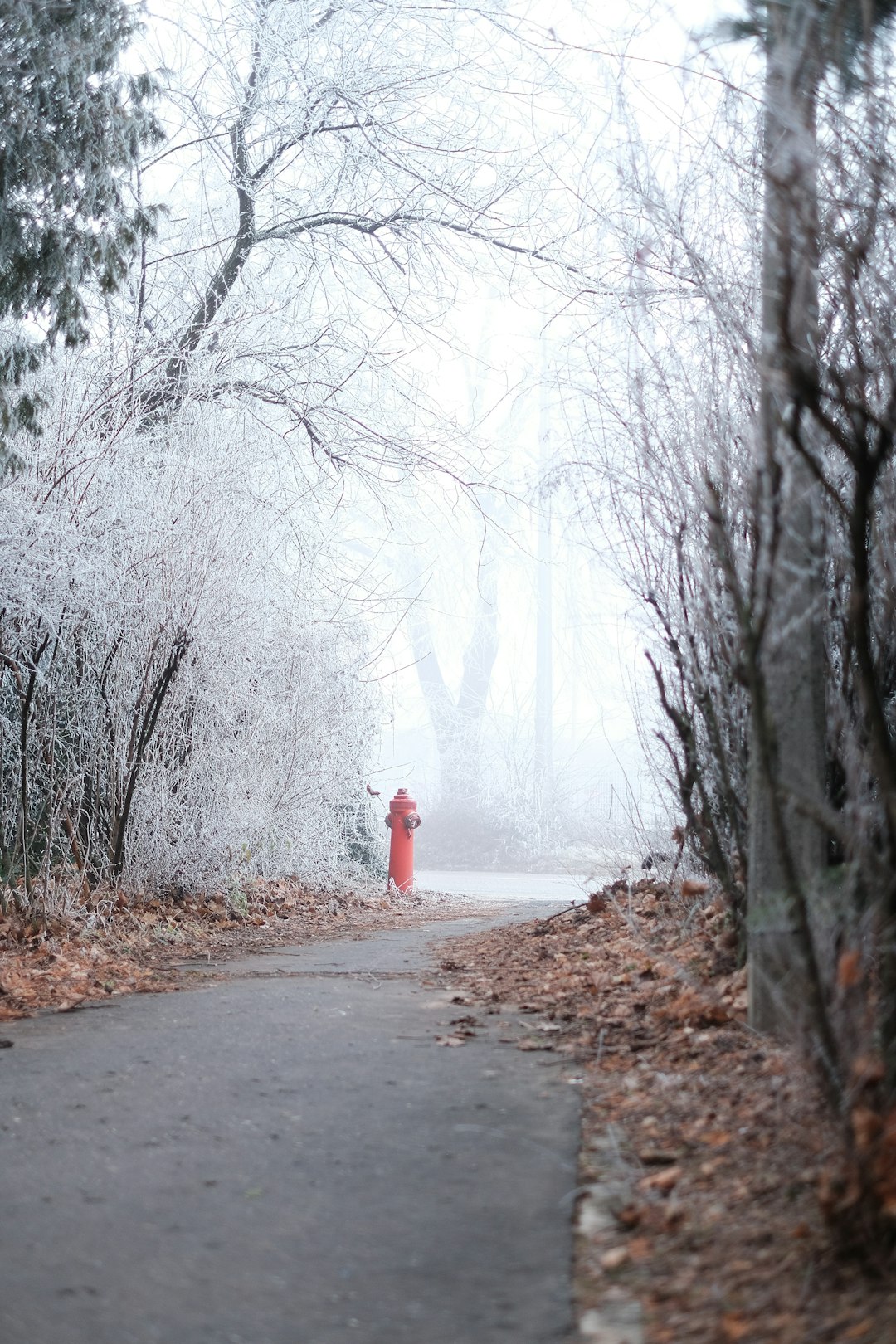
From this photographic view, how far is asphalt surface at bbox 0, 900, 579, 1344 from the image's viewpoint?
242 cm

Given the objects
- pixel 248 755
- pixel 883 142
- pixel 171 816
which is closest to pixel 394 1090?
pixel 883 142

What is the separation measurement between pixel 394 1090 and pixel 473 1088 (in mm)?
256

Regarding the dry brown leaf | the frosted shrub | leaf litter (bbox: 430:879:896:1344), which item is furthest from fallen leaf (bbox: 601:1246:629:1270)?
the frosted shrub

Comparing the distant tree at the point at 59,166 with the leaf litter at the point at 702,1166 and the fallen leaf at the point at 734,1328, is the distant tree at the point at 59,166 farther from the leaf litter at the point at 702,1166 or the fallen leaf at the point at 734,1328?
the fallen leaf at the point at 734,1328

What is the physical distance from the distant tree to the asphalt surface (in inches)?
139

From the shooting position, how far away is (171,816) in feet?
29.5

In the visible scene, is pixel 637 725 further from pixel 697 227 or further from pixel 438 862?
pixel 438 862

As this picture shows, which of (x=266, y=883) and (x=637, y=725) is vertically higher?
(x=637, y=725)

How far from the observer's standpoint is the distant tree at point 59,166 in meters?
5.77

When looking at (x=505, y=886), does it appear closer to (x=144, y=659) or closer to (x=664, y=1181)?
(x=144, y=659)

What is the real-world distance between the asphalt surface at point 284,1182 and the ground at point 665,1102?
14cm

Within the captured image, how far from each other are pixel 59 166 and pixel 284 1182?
5.09m

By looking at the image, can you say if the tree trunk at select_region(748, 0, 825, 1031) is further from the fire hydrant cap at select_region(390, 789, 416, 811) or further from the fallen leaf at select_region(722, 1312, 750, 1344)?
the fire hydrant cap at select_region(390, 789, 416, 811)

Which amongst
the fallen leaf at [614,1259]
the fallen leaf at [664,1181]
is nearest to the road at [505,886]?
the fallen leaf at [664,1181]
